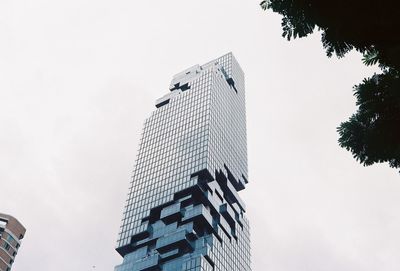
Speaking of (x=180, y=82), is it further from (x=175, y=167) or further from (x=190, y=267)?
(x=190, y=267)

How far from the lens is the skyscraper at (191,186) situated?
126312mm

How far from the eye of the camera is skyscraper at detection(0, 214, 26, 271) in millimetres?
109312

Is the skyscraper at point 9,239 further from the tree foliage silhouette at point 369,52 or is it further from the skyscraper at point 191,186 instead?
the tree foliage silhouette at point 369,52

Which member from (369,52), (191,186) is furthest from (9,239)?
(369,52)

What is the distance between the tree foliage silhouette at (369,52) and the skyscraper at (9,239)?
366ft

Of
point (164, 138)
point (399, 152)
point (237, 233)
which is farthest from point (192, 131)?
point (399, 152)

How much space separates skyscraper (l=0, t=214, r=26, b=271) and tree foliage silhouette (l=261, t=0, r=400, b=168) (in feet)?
366

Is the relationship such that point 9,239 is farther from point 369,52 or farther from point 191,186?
point 369,52

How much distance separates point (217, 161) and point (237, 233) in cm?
2188

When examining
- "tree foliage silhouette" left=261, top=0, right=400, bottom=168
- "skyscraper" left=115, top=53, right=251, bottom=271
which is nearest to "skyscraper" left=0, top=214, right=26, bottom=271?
"skyscraper" left=115, top=53, right=251, bottom=271

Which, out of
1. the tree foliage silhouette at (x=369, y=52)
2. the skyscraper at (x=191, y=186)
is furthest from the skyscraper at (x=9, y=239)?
the tree foliage silhouette at (x=369, y=52)

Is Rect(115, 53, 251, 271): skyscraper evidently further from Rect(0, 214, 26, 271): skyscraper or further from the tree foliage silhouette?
the tree foliage silhouette

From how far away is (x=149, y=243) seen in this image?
132000mm

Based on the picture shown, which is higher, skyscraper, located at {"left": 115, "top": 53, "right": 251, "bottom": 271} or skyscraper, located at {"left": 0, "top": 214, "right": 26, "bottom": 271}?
skyscraper, located at {"left": 115, "top": 53, "right": 251, "bottom": 271}
